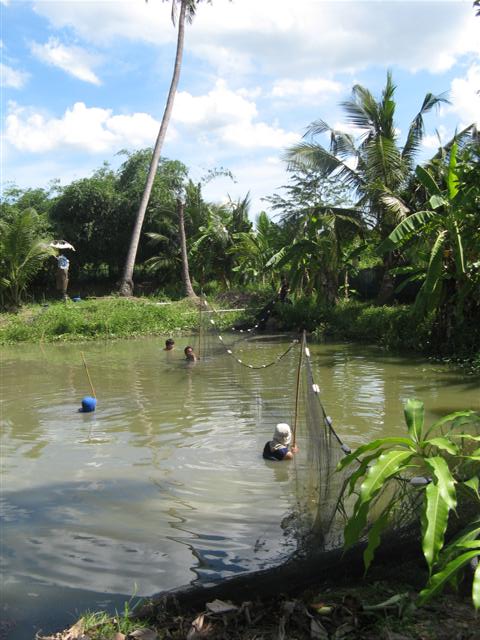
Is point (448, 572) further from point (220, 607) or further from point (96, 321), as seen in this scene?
point (96, 321)

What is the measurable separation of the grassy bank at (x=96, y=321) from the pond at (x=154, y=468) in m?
5.54

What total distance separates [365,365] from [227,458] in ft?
22.4

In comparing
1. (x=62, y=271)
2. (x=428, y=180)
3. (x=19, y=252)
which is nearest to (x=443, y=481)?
(x=428, y=180)

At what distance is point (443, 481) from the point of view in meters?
2.66

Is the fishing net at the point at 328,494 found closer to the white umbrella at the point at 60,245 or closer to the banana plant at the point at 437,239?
the banana plant at the point at 437,239

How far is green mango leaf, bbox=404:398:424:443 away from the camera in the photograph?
124 inches

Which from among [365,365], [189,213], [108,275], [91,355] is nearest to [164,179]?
[189,213]

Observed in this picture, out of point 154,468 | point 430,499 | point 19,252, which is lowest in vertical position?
point 154,468

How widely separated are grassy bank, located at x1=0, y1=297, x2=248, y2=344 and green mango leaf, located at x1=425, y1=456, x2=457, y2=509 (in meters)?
18.3

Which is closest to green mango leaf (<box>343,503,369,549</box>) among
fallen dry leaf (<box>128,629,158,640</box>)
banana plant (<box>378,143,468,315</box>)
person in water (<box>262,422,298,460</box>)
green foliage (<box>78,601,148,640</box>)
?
fallen dry leaf (<box>128,629,158,640</box>)

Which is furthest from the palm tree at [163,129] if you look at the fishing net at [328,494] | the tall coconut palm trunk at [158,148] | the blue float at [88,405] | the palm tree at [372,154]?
the fishing net at [328,494]

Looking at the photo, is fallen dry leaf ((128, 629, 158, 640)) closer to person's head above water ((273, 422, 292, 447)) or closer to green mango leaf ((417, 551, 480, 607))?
green mango leaf ((417, 551, 480, 607))

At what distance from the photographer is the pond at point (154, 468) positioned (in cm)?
454

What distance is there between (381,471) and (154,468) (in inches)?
188
